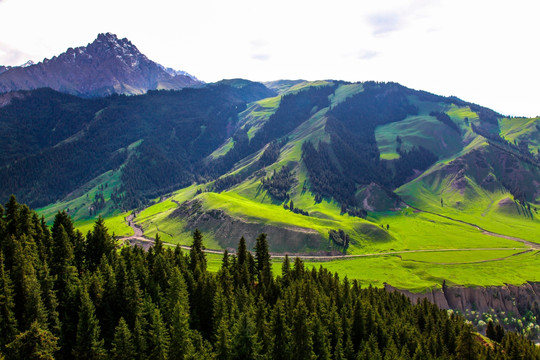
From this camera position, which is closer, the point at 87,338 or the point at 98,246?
the point at 87,338

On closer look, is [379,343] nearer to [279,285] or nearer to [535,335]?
[279,285]

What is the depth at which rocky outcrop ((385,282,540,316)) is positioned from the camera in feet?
543

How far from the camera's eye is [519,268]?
198375 mm

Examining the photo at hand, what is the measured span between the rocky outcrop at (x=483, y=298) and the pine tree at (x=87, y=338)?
143526 mm

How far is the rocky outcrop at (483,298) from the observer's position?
16538 centimetres

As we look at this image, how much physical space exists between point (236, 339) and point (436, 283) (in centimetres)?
15047

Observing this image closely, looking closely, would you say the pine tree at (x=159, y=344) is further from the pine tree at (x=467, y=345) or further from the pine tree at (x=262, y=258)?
the pine tree at (x=467, y=345)

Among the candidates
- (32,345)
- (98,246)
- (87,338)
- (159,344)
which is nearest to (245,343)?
(159,344)

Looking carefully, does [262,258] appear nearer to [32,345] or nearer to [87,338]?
[87,338]

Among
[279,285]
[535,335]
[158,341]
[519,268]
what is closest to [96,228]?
[158,341]

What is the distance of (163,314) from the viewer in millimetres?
69875

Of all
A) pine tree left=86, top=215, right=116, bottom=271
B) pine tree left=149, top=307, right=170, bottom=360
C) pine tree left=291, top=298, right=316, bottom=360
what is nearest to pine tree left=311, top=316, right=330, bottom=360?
pine tree left=291, top=298, right=316, bottom=360

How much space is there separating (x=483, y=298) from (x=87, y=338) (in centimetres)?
17716

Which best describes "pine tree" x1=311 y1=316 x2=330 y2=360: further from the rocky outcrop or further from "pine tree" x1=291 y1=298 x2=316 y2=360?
the rocky outcrop
